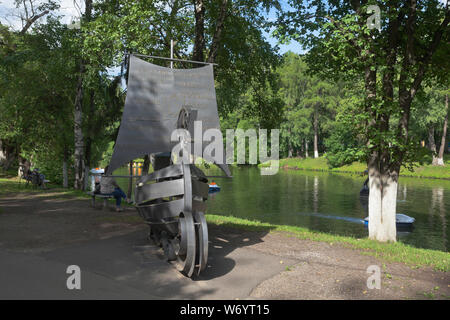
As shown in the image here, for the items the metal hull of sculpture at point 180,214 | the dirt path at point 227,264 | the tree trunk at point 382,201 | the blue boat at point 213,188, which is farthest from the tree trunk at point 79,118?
the tree trunk at point 382,201

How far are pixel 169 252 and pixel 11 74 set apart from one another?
20749 mm

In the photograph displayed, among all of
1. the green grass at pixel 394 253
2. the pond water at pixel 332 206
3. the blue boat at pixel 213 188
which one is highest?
the green grass at pixel 394 253

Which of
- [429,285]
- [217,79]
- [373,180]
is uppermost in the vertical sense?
[217,79]

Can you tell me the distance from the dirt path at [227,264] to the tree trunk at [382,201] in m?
2.95

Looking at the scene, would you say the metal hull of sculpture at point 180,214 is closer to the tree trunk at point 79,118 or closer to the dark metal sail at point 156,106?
the dark metal sail at point 156,106

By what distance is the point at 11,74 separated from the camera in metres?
23.6

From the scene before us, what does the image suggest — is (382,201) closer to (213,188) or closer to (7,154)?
(213,188)

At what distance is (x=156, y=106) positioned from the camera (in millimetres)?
10180

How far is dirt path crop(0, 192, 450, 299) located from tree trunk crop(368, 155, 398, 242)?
2.95 metres

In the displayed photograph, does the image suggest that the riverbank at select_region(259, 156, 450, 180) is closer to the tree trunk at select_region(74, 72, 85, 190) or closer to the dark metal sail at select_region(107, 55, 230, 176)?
the tree trunk at select_region(74, 72, 85, 190)

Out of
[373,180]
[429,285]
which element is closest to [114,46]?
[373,180]

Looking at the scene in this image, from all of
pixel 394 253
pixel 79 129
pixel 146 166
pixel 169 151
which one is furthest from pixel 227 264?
pixel 79 129

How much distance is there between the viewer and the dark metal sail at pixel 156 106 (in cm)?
977
